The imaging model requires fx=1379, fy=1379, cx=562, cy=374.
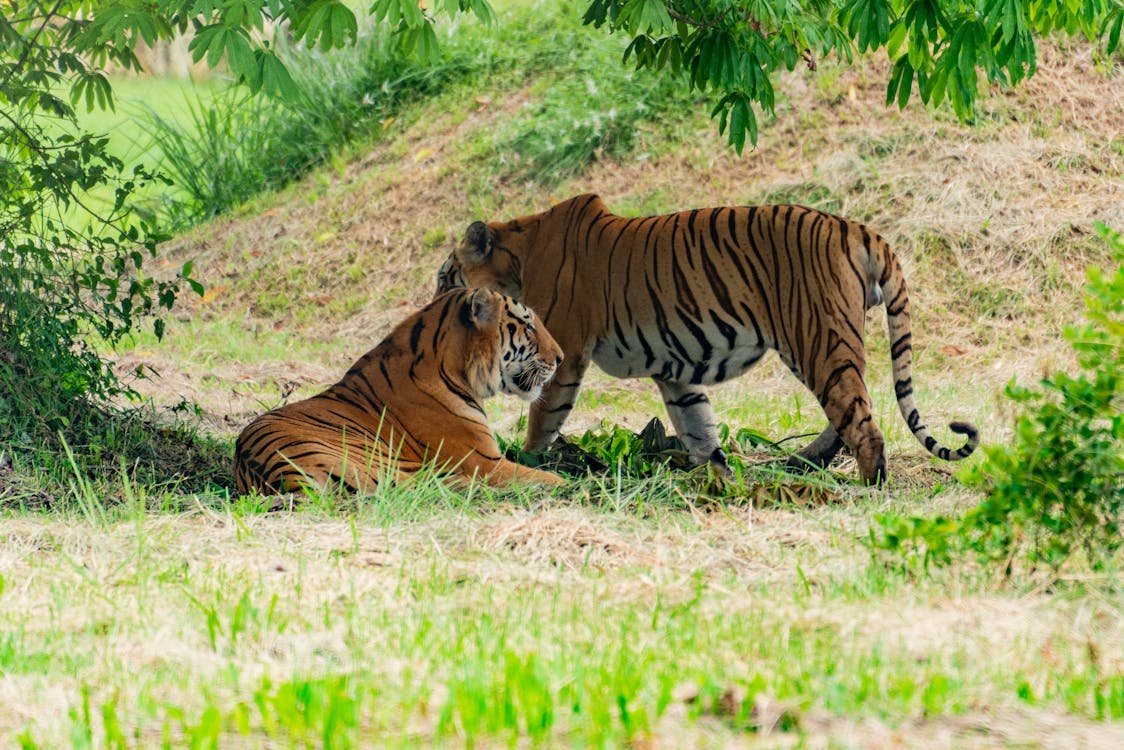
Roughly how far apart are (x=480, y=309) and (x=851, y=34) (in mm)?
1829

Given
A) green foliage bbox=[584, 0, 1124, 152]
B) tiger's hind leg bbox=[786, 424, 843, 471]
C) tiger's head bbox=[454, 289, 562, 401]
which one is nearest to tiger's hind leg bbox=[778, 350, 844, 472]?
tiger's hind leg bbox=[786, 424, 843, 471]

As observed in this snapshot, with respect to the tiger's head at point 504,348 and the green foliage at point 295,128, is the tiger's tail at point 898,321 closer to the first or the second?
the tiger's head at point 504,348

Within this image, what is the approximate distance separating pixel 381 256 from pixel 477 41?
3.81 meters

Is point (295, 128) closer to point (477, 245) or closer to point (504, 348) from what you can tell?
point (477, 245)

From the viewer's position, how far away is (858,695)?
8.98ft

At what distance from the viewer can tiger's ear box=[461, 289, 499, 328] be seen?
18.7 ft

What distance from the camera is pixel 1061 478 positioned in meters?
3.72

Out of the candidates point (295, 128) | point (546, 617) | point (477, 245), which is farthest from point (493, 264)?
point (295, 128)

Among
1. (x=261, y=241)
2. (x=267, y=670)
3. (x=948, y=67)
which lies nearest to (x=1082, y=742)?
(x=267, y=670)

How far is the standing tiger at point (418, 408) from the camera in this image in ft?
17.3

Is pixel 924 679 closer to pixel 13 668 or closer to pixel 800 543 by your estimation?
pixel 800 543

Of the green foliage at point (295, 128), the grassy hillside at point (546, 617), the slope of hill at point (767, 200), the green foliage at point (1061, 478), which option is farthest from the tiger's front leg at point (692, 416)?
the green foliage at point (295, 128)

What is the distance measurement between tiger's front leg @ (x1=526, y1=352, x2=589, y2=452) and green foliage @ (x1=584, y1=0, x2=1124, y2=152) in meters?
1.42

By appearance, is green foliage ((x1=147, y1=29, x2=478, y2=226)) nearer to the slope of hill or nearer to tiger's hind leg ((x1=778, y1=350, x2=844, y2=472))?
the slope of hill
